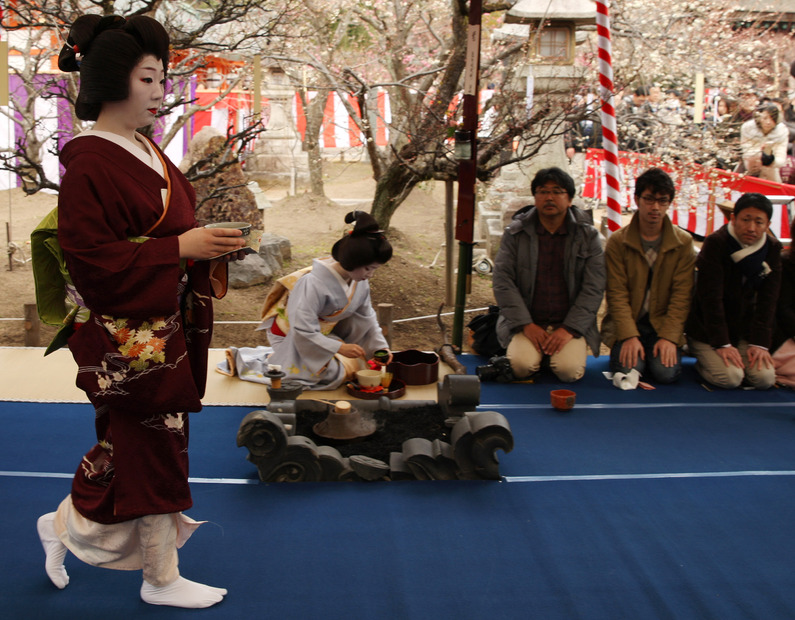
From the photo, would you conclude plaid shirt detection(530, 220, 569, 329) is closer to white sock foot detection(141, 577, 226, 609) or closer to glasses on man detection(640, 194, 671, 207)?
glasses on man detection(640, 194, 671, 207)

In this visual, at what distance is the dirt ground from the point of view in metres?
5.75

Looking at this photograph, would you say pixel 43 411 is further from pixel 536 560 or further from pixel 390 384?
pixel 536 560

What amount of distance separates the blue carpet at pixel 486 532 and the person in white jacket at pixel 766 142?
16.5 feet

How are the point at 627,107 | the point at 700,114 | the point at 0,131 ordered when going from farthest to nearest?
1. the point at 0,131
2. the point at 627,107
3. the point at 700,114

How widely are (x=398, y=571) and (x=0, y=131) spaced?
9.91 metres

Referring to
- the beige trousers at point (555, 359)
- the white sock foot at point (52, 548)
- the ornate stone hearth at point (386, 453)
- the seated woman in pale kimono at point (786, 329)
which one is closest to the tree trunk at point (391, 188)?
the beige trousers at point (555, 359)

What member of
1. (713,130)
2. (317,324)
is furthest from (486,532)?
(713,130)

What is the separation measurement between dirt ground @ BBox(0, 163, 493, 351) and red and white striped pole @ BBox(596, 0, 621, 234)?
4.93ft

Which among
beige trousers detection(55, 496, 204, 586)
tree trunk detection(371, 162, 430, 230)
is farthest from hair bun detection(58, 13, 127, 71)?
tree trunk detection(371, 162, 430, 230)

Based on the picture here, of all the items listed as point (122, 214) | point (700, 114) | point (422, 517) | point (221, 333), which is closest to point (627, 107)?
point (700, 114)

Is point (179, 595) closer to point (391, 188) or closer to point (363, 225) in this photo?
point (363, 225)

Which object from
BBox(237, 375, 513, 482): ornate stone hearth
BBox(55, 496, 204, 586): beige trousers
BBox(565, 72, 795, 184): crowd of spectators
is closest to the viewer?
BBox(55, 496, 204, 586): beige trousers

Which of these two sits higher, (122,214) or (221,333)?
(122,214)

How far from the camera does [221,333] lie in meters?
5.64
